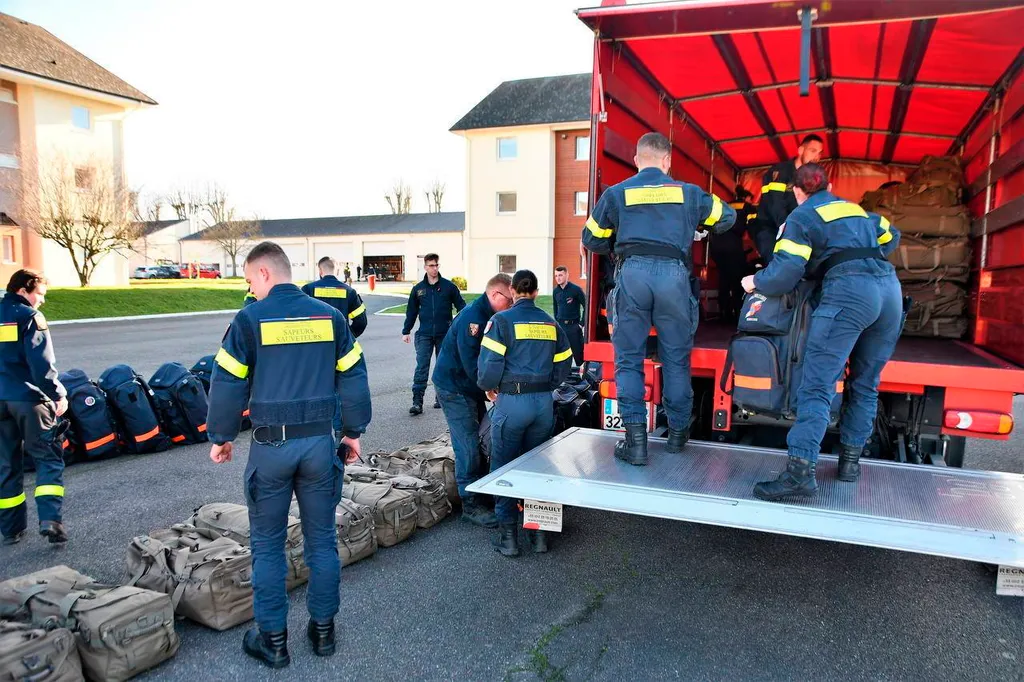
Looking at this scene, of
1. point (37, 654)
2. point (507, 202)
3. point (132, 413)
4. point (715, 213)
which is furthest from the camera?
point (507, 202)

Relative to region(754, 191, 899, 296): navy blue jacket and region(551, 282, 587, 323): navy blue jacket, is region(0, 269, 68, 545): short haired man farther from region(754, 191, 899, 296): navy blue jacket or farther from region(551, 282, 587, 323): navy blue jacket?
region(551, 282, 587, 323): navy blue jacket

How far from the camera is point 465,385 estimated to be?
4.70m

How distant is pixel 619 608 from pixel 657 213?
205 centimetres

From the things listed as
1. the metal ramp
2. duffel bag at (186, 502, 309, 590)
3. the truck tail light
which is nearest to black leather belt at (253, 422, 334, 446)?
duffel bag at (186, 502, 309, 590)

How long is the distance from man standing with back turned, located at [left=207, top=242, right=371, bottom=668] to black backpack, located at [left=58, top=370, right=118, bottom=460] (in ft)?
11.9

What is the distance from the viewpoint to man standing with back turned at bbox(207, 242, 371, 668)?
291cm

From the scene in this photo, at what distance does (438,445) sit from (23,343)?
2.79 m

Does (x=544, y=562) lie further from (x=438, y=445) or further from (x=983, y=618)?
(x=983, y=618)

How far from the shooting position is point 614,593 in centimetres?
367

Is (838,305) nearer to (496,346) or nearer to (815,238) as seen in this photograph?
(815,238)

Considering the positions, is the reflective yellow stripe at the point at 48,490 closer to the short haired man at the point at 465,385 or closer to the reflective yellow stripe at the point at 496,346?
the short haired man at the point at 465,385

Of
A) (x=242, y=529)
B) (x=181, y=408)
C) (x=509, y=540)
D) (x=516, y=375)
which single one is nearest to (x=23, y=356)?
(x=242, y=529)

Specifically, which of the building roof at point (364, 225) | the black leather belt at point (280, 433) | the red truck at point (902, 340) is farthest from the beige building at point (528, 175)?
the black leather belt at point (280, 433)

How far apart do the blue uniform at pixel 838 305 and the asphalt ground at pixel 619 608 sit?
85cm
